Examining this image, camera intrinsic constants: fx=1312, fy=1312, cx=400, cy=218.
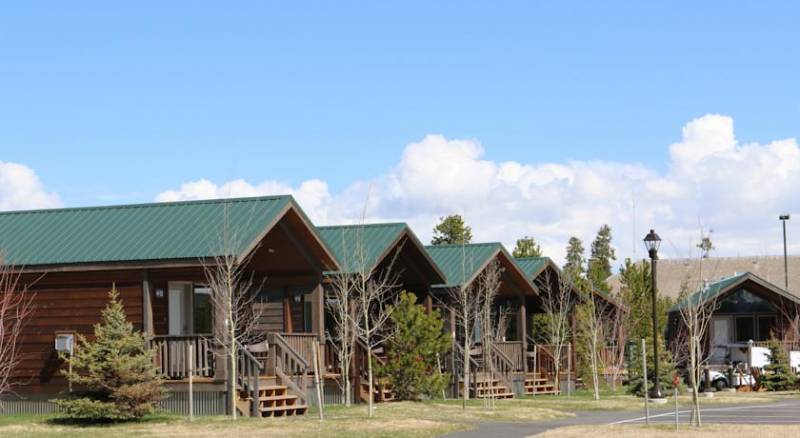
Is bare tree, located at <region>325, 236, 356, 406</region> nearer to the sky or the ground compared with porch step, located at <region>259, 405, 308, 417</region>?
nearer to the sky

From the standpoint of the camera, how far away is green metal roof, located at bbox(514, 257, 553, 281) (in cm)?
4778

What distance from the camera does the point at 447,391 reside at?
135ft

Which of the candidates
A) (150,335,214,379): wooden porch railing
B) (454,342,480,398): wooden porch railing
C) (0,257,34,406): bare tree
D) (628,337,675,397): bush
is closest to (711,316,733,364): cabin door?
(628,337,675,397): bush

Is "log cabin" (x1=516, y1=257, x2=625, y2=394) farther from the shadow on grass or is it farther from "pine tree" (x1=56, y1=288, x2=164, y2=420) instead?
"pine tree" (x1=56, y1=288, x2=164, y2=420)

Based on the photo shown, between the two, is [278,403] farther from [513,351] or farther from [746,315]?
[746,315]

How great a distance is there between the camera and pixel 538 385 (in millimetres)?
47062

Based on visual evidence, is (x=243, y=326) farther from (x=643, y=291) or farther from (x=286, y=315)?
(x=643, y=291)

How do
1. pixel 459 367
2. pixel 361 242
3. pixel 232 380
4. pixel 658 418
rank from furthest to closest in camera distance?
pixel 459 367, pixel 361 242, pixel 658 418, pixel 232 380

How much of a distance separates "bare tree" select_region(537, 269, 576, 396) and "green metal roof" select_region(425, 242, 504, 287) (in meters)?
4.39

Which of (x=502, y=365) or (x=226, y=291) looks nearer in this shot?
(x=226, y=291)

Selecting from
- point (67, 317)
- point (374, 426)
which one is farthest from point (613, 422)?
point (67, 317)

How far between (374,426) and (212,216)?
312 inches

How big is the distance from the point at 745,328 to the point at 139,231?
35.6 m

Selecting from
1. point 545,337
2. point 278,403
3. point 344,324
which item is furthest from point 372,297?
point 545,337
